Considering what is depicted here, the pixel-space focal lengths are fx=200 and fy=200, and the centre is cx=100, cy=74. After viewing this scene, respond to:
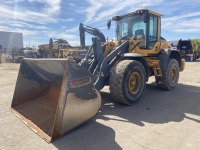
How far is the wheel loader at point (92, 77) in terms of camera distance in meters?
3.40

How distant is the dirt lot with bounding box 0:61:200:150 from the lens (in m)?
3.13

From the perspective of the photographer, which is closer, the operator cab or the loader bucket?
the loader bucket

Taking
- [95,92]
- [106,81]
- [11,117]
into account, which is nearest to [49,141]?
[95,92]

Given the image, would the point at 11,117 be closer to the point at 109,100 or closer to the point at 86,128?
the point at 86,128

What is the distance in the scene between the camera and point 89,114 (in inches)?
150

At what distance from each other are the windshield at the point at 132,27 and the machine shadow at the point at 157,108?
193 cm

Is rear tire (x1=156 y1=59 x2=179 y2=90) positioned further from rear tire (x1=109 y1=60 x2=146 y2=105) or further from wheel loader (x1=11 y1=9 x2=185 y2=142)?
rear tire (x1=109 y1=60 x2=146 y2=105)

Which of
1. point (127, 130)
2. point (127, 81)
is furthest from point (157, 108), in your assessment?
point (127, 130)

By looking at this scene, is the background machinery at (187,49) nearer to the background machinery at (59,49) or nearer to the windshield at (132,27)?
the background machinery at (59,49)

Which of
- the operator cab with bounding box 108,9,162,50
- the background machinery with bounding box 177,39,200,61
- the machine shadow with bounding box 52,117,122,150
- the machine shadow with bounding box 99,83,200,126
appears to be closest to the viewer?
the machine shadow with bounding box 52,117,122,150

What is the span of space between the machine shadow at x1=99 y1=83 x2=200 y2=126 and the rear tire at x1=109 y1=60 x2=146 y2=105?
0.24 m

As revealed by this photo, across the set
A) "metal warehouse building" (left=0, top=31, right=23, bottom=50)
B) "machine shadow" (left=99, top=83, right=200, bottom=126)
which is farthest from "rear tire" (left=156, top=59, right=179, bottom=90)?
"metal warehouse building" (left=0, top=31, right=23, bottom=50)

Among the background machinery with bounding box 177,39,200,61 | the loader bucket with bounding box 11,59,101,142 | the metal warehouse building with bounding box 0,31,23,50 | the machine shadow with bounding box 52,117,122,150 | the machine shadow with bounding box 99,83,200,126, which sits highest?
the metal warehouse building with bounding box 0,31,23,50

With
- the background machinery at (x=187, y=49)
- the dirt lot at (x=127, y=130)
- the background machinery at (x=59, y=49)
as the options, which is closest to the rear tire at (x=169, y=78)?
the dirt lot at (x=127, y=130)
